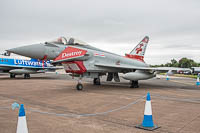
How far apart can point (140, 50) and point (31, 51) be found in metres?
9.39

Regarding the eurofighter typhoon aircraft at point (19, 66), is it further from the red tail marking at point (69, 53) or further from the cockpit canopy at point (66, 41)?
the red tail marking at point (69, 53)

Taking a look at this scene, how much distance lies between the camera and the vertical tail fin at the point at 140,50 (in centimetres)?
1558

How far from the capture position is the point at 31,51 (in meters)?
9.69

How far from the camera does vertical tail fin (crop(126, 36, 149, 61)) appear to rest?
15.6 meters

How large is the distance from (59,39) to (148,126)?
8.07 meters

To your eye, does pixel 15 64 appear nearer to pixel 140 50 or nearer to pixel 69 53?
pixel 69 53

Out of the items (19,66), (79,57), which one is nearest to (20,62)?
(19,66)

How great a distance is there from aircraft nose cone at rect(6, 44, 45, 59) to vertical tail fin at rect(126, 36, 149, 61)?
7899 millimetres

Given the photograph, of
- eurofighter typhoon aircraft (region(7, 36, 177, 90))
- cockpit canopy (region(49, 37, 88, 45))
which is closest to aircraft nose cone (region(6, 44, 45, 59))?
eurofighter typhoon aircraft (region(7, 36, 177, 90))

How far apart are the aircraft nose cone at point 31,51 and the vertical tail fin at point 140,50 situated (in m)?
7.90

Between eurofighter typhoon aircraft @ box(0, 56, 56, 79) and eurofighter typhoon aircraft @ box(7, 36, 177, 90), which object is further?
eurofighter typhoon aircraft @ box(0, 56, 56, 79)

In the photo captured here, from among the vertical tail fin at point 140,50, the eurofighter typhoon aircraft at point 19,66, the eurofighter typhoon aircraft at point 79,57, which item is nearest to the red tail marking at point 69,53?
the eurofighter typhoon aircraft at point 79,57

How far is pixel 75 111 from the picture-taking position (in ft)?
18.5

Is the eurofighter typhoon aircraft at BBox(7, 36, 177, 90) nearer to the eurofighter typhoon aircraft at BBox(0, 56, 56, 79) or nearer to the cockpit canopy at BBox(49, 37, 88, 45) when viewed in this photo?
the cockpit canopy at BBox(49, 37, 88, 45)
